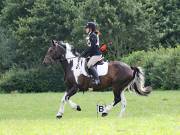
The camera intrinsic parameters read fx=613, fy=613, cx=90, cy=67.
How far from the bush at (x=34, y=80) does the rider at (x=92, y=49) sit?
93.0 ft

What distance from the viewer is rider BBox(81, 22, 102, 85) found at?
2070 cm

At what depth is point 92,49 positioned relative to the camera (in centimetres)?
2102

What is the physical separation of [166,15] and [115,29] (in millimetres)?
9974

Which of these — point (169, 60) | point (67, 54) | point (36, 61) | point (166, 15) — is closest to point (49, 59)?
point (67, 54)

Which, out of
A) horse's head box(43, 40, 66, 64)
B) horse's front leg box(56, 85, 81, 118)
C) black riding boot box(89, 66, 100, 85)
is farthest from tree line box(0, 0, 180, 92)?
horse's front leg box(56, 85, 81, 118)

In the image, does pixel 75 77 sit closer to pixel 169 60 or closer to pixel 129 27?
pixel 169 60

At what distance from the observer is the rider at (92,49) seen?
2070 centimetres

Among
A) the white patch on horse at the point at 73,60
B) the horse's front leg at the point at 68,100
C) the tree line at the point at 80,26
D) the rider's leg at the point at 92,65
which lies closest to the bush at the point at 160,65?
the tree line at the point at 80,26

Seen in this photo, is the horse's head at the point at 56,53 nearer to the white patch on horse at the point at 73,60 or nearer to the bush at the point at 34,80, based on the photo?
the white patch on horse at the point at 73,60

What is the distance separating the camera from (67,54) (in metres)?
21.7

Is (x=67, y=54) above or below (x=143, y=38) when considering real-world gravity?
above

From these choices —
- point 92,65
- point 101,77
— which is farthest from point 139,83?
point 92,65

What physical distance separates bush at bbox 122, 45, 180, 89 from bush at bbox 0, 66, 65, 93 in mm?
6386

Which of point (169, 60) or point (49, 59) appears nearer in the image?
point (49, 59)
